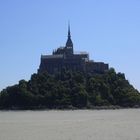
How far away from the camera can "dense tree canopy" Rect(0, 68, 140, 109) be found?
12006cm

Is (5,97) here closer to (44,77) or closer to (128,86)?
(44,77)

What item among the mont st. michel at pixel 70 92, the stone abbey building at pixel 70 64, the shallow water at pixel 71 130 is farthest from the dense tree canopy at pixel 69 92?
the shallow water at pixel 71 130

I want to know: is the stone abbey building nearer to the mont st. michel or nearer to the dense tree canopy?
the mont st. michel

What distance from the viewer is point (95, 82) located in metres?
131

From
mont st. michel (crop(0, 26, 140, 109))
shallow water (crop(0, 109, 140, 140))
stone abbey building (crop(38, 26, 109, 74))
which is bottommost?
shallow water (crop(0, 109, 140, 140))

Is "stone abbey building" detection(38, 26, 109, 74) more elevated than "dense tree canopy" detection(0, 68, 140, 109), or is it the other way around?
"stone abbey building" detection(38, 26, 109, 74)

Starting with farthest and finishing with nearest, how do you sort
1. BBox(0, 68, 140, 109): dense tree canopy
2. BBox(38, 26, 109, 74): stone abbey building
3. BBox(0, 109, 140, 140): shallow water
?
BBox(38, 26, 109, 74): stone abbey building, BBox(0, 68, 140, 109): dense tree canopy, BBox(0, 109, 140, 140): shallow water

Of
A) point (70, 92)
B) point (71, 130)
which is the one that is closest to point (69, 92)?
point (70, 92)

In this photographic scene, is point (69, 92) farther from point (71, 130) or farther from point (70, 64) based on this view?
point (71, 130)

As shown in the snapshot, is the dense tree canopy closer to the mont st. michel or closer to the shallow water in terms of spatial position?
the mont st. michel

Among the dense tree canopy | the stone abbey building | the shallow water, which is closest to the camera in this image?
the shallow water

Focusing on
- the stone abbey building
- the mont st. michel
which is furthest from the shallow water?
the stone abbey building

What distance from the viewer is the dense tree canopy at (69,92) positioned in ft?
394

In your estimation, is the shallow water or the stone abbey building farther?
the stone abbey building
